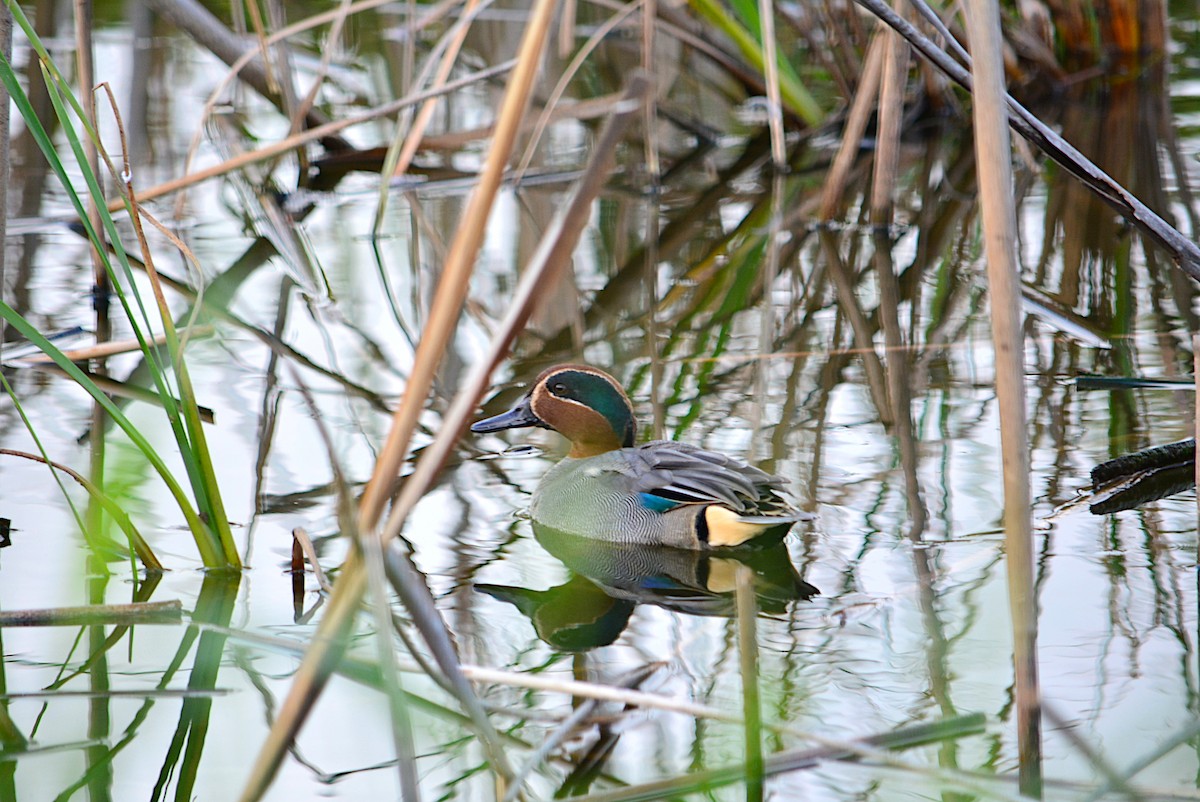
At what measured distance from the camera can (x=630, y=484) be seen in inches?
137

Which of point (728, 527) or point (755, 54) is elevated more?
point (755, 54)

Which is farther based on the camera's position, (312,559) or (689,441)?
(689,441)

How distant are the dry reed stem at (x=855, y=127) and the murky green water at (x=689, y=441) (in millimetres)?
142

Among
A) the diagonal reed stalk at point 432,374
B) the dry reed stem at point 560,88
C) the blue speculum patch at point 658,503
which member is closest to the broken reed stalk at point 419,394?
the diagonal reed stalk at point 432,374

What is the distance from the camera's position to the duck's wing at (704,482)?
329cm

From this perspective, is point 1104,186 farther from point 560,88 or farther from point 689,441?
point 560,88

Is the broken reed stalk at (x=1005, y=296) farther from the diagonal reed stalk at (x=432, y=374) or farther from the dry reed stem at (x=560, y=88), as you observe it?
the dry reed stem at (x=560, y=88)

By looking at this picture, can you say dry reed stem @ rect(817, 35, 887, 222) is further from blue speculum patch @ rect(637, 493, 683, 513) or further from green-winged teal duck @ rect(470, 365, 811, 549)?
blue speculum patch @ rect(637, 493, 683, 513)

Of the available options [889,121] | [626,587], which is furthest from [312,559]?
[889,121]

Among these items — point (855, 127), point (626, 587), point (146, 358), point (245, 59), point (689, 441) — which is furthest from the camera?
point (855, 127)

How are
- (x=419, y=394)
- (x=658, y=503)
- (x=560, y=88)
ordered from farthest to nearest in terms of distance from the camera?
(x=560, y=88)
(x=658, y=503)
(x=419, y=394)

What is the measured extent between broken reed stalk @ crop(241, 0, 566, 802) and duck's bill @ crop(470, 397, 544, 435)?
83.8 inches

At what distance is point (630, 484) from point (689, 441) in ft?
1.69

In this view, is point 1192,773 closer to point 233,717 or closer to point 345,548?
point 233,717
